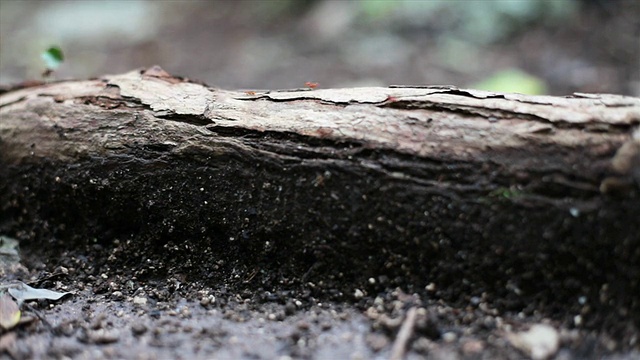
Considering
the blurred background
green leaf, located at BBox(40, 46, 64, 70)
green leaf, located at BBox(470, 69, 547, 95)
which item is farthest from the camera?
the blurred background

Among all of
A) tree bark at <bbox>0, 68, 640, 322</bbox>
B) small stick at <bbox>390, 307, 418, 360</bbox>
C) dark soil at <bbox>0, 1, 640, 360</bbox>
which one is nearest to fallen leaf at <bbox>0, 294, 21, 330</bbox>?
dark soil at <bbox>0, 1, 640, 360</bbox>

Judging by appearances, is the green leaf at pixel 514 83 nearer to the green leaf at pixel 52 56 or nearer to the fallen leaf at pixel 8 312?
the green leaf at pixel 52 56

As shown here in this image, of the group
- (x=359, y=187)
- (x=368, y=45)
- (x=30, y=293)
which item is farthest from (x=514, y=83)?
(x=30, y=293)

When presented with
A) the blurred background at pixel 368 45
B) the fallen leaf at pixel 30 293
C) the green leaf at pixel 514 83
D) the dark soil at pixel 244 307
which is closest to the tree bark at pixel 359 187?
the dark soil at pixel 244 307

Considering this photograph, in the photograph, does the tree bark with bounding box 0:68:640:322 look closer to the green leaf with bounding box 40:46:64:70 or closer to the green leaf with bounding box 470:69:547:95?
the green leaf with bounding box 40:46:64:70

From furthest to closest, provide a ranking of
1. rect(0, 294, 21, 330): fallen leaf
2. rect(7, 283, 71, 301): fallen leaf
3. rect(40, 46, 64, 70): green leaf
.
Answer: rect(40, 46, 64, 70): green leaf < rect(7, 283, 71, 301): fallen leaf < rect(0, 294, 21, 330): fallen leaf

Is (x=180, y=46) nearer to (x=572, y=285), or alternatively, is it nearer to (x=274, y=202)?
(x=274, y=202)

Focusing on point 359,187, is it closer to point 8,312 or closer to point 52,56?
point 8,312
